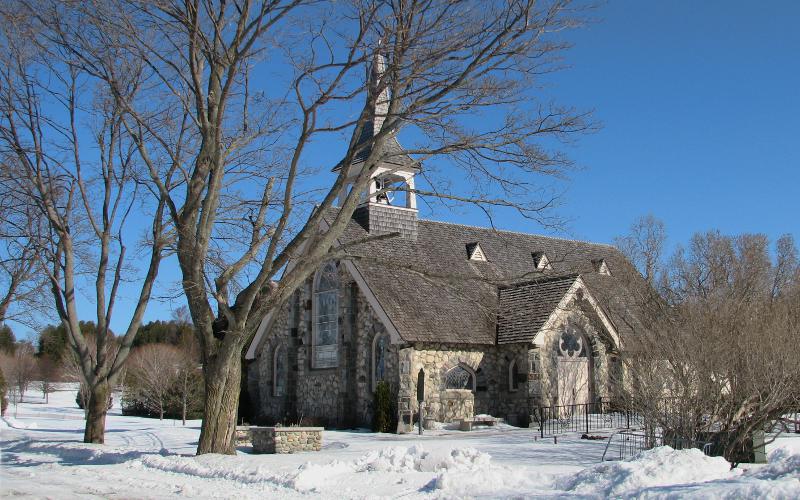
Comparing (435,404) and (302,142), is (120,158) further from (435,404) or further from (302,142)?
(435,404)

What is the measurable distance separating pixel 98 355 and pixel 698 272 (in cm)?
1582

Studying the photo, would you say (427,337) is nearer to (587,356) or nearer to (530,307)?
(530,307)

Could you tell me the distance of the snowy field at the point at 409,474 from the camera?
9.09m

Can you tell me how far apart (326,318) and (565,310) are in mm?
7414

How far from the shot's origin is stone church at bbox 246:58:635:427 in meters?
22.7

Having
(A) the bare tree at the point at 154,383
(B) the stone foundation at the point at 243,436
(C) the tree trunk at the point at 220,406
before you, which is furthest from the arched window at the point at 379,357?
(A) the bare tree at the point at 154,383

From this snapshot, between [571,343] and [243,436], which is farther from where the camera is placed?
[571,343]

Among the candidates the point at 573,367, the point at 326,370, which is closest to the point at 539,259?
the point at 573,367

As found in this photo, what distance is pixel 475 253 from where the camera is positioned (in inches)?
1104

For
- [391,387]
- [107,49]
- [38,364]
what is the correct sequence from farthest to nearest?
[38,364], [391,387], [107,49]

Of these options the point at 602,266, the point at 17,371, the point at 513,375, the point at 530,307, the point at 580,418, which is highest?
the point at 602,266

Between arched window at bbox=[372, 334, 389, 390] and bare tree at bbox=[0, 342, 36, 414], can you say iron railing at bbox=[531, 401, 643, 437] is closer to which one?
arched window at bbox=[372, 334, 389, 390]

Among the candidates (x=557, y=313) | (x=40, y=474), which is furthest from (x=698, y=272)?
(x=40, y=474)

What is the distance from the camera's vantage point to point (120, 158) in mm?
19562
